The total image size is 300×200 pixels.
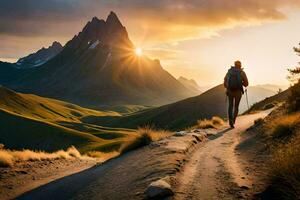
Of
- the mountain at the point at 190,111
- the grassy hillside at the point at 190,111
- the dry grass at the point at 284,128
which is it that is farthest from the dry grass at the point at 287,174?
the grassy hillside at the point at 190,111

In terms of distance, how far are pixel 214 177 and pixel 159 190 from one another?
5.48 feet

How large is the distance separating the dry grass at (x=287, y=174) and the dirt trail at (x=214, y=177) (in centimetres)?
64

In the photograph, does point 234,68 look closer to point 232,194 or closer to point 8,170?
point 8,170

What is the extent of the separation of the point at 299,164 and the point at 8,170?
1205cm

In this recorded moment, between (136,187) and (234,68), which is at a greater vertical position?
(234,68)

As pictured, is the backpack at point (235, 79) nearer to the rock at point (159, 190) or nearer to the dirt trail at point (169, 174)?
the dirt trail at point (169, 174)

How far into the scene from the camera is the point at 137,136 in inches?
728

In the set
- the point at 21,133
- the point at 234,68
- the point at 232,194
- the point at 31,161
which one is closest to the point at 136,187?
the point at 232,194

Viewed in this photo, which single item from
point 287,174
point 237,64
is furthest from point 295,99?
point 287,174

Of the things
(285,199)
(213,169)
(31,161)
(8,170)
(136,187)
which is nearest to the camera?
(285,199)

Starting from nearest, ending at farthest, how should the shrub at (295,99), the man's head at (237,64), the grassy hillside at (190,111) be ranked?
the shrub at (295,99)
the man's head at (237,64)
the grassy hillside at (190,111)

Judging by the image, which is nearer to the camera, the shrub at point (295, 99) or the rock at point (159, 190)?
the rock at point (159, 190)

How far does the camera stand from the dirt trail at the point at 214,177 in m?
9.03

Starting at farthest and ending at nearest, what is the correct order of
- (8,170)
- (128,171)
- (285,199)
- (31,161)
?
(31,161)
(8,170)
(128,171)
(285,199)
